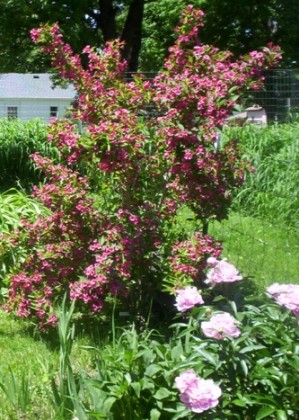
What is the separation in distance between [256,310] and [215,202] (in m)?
1.30

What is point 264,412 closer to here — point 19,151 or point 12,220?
point 12,220

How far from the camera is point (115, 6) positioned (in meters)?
20.9

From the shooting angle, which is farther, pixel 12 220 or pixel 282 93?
pixel 282 93

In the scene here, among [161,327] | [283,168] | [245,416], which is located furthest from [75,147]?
[283,168]

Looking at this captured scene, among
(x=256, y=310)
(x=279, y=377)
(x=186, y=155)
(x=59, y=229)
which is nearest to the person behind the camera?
(x=279, y=377)

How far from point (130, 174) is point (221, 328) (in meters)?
1.70

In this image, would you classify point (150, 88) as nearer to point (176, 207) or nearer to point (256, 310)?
point (176, 207)

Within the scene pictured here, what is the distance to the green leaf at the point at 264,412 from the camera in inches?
99.3

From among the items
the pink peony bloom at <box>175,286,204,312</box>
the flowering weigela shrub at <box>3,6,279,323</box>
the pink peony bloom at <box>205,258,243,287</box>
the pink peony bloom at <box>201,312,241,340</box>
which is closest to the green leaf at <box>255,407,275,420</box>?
the pink peony bloom at <box>201,312,241,340</box>

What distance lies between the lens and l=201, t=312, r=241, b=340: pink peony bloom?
8.91ft

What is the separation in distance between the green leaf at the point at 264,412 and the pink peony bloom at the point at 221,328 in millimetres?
311

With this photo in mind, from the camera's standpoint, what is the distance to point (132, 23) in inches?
791

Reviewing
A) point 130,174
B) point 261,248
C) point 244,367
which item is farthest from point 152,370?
point 261,248

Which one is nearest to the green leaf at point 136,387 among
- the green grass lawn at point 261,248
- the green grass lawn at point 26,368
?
the green grass lawn at point 26,368
